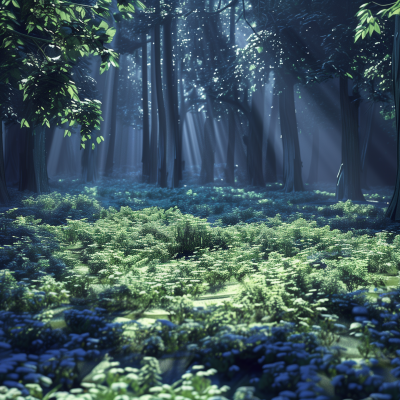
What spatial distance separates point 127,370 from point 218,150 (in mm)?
53285

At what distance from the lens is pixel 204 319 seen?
4.05 m

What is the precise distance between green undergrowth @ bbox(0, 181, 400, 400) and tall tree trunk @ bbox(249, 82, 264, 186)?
1858 centimetres

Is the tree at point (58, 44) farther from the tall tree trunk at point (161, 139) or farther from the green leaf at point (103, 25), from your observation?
the tall tree trunk at point (161, 139)

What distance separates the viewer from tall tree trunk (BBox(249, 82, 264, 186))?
26.2m

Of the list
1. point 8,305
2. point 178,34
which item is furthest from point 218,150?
point 8,305

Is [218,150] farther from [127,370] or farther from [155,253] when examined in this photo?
[127,370]

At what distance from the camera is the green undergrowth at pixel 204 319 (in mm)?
2961

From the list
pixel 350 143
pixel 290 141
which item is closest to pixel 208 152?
pixel 290 141

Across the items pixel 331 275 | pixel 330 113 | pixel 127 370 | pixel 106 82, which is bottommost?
pixel 127 370

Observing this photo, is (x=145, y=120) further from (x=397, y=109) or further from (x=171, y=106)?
(x=397, y=109)

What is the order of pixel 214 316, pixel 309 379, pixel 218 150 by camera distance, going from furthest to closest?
pixel 218 150 → pixel 214 316 → pixel 309 379

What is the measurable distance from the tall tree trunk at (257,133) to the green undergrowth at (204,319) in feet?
60.9

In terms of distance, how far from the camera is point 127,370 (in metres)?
3.15

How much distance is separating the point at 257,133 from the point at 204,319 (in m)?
23.6
